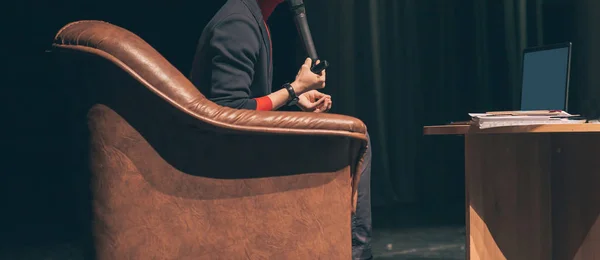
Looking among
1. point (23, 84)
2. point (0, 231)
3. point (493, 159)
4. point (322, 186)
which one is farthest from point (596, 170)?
point (23, 84)

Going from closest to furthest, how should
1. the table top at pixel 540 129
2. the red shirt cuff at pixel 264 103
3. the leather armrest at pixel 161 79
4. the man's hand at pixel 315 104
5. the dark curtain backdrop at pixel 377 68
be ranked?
1. the leather armrest at pixel 161 79
2. the table top at pixel 540 129
3. the red shirt cuff at pixel 264 103
4. the man's hand at pixel 315 104
5. the dark curtain backdrop at pixel 377 68

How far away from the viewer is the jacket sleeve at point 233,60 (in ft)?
4.84

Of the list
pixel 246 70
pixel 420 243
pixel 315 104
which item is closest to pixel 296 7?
pixel 315 104

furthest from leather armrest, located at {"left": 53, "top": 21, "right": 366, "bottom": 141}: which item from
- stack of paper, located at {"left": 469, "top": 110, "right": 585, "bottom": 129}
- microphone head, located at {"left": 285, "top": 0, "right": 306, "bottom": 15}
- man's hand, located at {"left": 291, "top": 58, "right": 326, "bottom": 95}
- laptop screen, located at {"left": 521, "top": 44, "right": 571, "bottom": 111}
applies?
laptop screen, located at {"left": 521, "top": 44, "right": 571, "bottom": 111}

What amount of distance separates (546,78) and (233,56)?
1108 millimetres

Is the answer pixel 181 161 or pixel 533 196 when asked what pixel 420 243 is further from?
pixel 181 161

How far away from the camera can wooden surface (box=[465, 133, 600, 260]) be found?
1736 mm

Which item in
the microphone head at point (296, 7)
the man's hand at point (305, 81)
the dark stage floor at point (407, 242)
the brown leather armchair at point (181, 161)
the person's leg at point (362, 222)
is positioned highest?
the microphone head at point (296, 7)

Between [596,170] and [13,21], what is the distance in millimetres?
3484

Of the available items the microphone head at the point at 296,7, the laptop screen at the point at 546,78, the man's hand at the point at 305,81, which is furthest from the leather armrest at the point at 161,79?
the laptop screen at the point at 546,78

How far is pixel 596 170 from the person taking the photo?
5.52 feet

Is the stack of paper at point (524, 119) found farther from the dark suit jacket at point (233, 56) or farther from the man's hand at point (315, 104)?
the dark suit jacket at point (233, 56)

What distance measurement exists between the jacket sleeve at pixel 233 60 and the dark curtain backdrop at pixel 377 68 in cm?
262

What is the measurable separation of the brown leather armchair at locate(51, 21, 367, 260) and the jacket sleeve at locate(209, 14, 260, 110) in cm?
23
